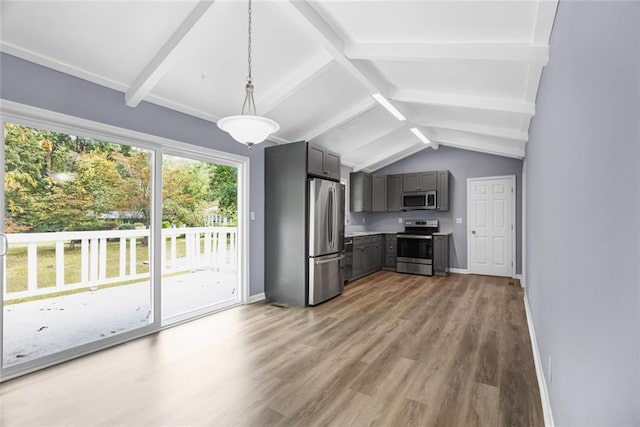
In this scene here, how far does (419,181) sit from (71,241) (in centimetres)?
631

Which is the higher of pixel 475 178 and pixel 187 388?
pixel 475 178

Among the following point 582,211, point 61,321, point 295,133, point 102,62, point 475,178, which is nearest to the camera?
point 582,211

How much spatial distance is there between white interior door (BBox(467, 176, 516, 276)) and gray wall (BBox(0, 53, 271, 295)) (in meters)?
4.74

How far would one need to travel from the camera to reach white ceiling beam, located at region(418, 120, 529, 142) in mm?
4557

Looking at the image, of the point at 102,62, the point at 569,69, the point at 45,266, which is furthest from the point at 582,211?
the point at 45,266

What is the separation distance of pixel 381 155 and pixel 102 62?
221 inches

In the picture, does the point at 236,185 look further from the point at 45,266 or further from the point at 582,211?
the point at 582,211

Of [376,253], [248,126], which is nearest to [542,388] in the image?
[248,126]

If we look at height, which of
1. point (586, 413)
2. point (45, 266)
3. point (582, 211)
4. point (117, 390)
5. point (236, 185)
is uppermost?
point (236, 185)

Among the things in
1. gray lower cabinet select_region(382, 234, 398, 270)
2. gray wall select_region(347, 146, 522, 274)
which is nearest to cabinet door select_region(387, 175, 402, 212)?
gray wall select_region(347, 146, 522, 274)

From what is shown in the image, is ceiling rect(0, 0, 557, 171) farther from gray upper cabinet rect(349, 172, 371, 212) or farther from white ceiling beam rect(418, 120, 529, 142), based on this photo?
gray upper cabinet rect(349, 172, 371, 212)

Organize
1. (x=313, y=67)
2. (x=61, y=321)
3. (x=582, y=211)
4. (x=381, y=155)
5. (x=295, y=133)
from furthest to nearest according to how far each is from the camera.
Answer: (x=381, y=155) < (x=295, y=133) < (x=313, y=67) < (x=61, y=321) < (x=582, y=211)

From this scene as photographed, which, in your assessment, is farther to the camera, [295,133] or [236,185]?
[295,133]

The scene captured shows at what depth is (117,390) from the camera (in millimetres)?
2291
